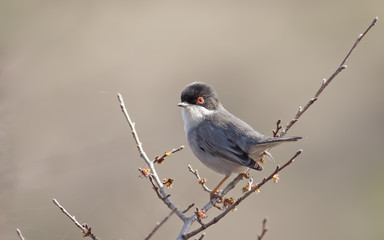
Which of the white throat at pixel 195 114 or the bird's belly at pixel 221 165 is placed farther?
the white throat at pixel 195 114

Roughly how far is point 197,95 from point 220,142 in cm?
60

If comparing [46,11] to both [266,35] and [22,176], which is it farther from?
[22,176]

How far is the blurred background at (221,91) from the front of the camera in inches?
350

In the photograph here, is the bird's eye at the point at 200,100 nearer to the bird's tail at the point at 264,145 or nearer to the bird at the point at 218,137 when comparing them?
the bird at the point at 218,137

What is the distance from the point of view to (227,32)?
1580 centimetres

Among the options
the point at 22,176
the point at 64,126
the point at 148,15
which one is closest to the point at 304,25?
the point at 148,15

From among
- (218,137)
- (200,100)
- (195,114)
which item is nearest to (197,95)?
(200,100)

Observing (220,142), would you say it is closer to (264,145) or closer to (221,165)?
(221,165)

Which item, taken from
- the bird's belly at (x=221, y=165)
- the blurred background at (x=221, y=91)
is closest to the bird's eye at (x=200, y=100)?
the bird's belly at (x=221, y=165)

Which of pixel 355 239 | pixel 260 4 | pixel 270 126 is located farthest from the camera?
pixel 260 4

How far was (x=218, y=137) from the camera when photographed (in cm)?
496

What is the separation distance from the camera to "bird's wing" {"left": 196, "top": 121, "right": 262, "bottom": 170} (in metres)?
4.71

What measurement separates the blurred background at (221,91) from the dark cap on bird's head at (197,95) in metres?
0.79

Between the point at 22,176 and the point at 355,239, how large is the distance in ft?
25.1
